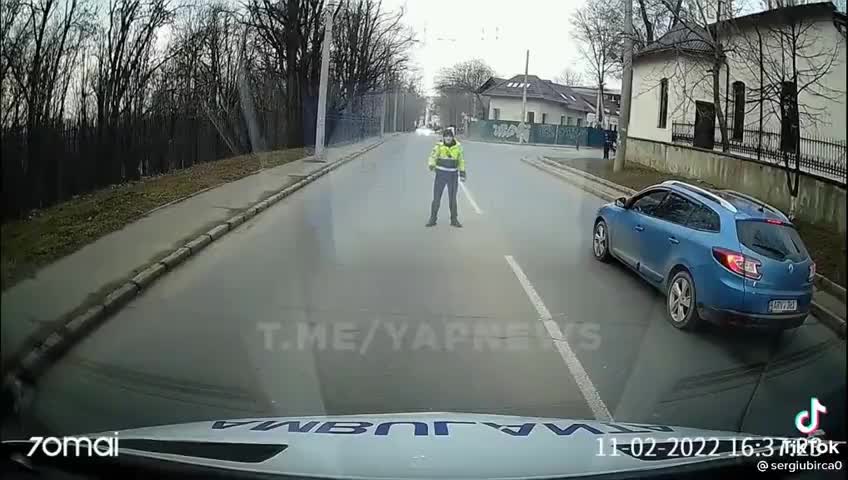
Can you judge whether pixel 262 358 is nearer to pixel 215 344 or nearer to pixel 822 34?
pixel 215 344

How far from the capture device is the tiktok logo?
4250 mm

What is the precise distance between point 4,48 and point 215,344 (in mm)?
2753

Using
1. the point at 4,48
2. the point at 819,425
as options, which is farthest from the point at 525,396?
the point at 4,48

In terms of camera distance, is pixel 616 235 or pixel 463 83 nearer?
pixel 616 235

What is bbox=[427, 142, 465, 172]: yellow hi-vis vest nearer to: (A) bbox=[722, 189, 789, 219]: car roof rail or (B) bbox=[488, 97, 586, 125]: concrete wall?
(B) bbox=[488, 97, 586, 125]: concrete wall

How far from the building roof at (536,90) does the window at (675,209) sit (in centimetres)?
365

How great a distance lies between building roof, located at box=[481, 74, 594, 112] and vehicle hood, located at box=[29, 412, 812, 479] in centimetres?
820

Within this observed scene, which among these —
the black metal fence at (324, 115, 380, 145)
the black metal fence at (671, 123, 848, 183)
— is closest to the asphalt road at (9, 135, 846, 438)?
the black metal fence at (671, 123, 848, 183)

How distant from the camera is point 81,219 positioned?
8930 mm

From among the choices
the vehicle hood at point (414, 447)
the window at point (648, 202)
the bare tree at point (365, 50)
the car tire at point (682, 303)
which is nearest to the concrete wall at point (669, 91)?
the window at point (648, 202)

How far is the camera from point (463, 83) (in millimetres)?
13914

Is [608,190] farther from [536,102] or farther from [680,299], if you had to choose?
[680,299]

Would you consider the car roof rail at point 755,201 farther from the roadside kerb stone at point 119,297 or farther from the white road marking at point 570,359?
the roadside kerb stone at point 119,297

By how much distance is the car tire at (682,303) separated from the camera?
293 inches
